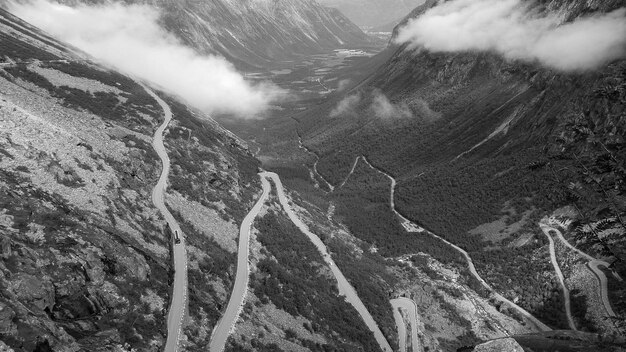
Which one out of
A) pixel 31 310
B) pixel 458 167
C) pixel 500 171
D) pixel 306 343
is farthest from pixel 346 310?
pixel 458 167

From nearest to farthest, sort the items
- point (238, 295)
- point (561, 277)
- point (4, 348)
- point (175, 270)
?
point (4, 348) < point (175, 270) < point (238, 295) < point (561, 277)

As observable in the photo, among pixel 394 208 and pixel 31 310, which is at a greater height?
pixel 394 208

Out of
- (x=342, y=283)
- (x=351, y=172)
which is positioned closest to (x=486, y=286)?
(x=342, y=283)

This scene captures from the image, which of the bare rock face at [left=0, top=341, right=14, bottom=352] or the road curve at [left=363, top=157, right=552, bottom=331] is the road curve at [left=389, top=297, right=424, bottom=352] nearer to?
the road curve at [left=363, top=157, right=552, bottom=331]

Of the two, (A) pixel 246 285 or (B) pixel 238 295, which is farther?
(A) pixel 246 285

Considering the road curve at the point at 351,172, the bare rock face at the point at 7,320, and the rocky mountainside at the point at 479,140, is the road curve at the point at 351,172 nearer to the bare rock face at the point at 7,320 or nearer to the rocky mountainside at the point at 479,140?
the rocky mountainside at the point at 479,140

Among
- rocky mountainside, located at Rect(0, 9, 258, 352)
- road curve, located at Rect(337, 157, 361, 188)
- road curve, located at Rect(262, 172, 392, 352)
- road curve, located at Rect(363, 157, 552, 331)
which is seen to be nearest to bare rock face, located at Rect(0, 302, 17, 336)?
rocky mountainside, located at Rect(0, 9, 258, 352)

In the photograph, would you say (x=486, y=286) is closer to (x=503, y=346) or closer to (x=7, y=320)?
(x=503, y=346)

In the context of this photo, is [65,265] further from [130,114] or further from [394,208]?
[394,208]
